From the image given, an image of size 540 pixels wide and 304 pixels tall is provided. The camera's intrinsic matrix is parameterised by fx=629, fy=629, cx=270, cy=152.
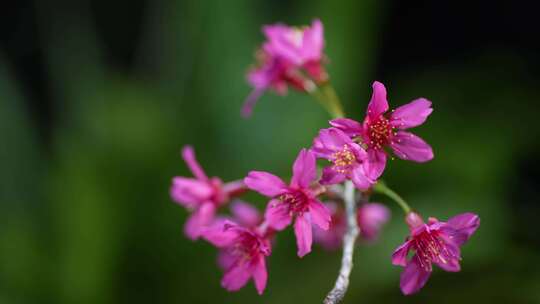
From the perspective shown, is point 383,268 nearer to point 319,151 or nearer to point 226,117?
point 226,117

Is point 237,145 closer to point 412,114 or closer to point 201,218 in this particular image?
point 201,218

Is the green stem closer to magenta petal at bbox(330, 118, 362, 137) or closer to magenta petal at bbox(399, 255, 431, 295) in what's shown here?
magenta petal at bbox(330, 118, 362, 137)

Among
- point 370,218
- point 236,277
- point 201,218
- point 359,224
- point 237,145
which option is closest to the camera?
point 236,277

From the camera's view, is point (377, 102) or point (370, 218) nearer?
point (377, 102)

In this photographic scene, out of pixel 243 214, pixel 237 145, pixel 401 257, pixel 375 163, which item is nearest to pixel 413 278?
pixel 401 257

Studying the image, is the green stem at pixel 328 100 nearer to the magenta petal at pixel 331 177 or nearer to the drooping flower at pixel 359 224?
the drooping flower at pixel 359 224

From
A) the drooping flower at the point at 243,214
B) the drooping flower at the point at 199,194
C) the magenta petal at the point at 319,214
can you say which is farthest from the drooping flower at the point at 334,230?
the magenta petal at the point at 319,214

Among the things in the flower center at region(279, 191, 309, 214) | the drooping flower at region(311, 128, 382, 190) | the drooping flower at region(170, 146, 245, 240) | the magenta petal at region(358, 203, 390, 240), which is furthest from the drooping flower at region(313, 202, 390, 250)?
the drooping flower at region(311, 128, 382, 190)
